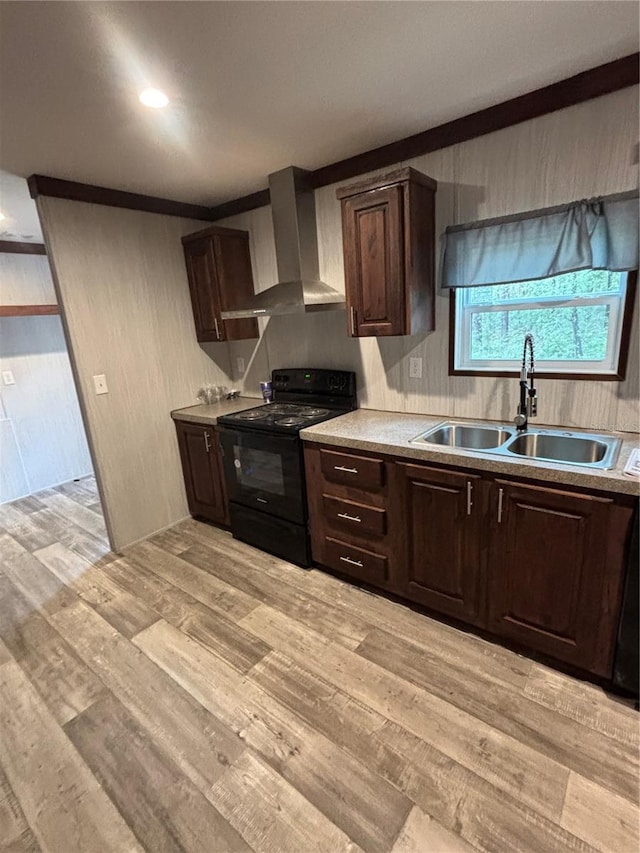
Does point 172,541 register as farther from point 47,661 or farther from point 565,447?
point 565,447

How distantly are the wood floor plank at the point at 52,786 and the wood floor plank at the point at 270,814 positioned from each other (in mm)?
313

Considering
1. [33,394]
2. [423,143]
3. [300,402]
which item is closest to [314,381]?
[300,402]

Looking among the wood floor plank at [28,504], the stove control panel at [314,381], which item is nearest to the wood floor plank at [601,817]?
the stove control panel at [314,381]

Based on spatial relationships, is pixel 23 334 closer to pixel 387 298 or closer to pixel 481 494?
pixel 387 298

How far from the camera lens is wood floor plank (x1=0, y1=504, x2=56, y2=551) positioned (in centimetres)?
332

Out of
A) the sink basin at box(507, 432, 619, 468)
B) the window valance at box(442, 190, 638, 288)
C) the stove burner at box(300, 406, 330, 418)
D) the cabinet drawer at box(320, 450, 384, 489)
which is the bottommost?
the cabinet drawer at box(320, 450, 384, 489)

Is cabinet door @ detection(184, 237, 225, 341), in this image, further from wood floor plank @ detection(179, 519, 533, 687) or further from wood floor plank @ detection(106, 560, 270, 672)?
wood floor plank @ detection(106, 560, 270, 672)

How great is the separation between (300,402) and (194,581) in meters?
1.40

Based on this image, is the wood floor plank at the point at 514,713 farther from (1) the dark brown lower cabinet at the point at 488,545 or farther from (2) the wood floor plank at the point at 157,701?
(2) the wood floor plank at the point at 157,701

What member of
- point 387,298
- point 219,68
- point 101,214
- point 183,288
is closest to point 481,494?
point 387,298

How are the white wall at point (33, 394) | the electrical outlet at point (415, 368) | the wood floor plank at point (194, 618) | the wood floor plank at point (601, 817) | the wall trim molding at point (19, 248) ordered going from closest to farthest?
the wood floor plank at point (601, 817), the wood floor plank at point (194, 618), the electrical outlet at point (415, 368), the wall trim molding at point (19, 248), the white wall at point (33, 394)

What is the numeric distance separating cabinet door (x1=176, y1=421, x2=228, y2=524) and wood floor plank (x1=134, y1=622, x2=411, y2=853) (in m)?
1.20

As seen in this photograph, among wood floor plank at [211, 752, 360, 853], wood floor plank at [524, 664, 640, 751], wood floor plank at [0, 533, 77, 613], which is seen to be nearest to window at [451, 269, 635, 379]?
wood floor plank at [524, 664, 640, 751]

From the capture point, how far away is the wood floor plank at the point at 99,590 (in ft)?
7.64
